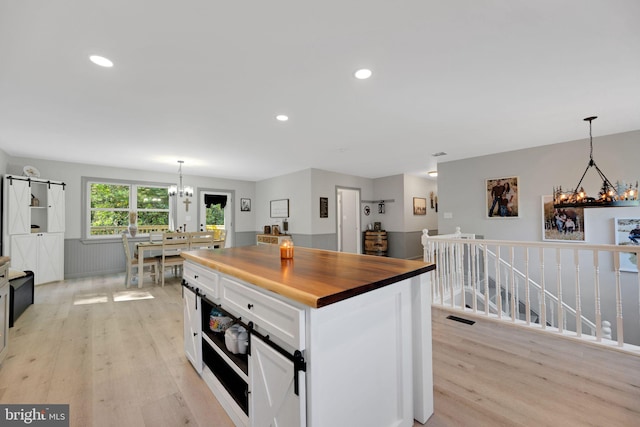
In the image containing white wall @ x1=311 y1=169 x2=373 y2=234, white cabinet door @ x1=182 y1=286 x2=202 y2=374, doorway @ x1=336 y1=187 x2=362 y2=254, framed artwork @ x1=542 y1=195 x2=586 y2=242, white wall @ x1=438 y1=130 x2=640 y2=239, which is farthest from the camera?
doorway @ x1=336 y1=187 x2=362 y2=254

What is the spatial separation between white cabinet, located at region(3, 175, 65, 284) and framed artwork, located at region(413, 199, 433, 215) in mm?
7880

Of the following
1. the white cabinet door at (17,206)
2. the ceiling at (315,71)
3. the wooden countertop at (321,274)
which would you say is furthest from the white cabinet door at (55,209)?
the wooden countertop at (321,274)

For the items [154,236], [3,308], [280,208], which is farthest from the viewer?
[280,208]

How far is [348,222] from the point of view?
25.4ft

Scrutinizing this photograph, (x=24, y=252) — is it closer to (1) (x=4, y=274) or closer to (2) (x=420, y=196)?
(1) (x=4, y=274)

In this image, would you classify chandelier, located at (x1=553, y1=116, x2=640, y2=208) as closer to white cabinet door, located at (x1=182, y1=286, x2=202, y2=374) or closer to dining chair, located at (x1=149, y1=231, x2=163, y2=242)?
white cabinet door, located at (x1=182, y1=286, x2=202, y2=374)

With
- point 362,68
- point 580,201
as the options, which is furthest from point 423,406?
point 580,201

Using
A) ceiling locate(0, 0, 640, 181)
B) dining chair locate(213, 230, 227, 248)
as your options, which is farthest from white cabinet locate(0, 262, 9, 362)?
dining chair locate(213, 230, 227, 248)

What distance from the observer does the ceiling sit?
1558mm

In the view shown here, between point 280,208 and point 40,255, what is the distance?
4603 mm

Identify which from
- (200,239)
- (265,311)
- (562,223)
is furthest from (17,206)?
(562,223)

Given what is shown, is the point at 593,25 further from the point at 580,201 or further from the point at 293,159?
the point at 293,159

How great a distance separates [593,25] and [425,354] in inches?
89.0

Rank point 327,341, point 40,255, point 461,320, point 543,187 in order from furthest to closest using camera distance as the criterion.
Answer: point 40,255 → point 543,187 → point 461,320 → point 327,341
